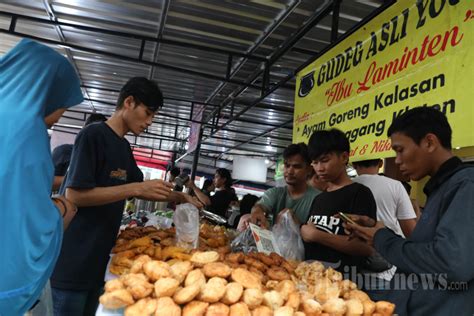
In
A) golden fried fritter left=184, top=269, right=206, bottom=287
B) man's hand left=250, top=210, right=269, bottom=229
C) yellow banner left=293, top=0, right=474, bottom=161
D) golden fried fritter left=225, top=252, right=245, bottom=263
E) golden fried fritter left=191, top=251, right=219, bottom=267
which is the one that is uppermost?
Answer: yellow banner left=293, top=0, right=474, bottom=161

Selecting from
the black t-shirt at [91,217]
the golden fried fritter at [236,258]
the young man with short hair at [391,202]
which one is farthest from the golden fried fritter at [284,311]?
the young man with short hair at [391,202]

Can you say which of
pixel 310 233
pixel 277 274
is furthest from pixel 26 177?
pixel 310 233

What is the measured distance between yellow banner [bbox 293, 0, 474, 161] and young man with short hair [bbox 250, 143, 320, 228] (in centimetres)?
40

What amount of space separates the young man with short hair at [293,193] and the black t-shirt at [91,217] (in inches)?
42.8

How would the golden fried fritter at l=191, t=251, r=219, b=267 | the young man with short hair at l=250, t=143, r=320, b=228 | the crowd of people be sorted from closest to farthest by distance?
the crowd of people, the golden fried fritter at l=191, t=251, r=219, b=267, the young man with short hair at l=250, t=143, r=320, b=228

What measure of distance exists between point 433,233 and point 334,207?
71 centimetres

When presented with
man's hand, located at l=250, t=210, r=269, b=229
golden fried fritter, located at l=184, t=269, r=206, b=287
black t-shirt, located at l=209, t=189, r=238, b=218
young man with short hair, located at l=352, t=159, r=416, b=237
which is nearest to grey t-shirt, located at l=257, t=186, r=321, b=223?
man's hand, located at l=250, t=210, r=269, b=229

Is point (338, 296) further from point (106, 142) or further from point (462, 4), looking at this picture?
point (462, 4)

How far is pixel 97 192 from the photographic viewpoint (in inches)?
68.2

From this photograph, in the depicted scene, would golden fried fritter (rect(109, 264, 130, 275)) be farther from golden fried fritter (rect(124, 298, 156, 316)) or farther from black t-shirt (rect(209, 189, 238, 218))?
black t-shirt (rect(209, 189, 238, 218))

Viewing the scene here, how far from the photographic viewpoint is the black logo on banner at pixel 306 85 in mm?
3260

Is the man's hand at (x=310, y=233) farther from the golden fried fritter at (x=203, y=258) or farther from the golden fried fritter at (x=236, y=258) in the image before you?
the golden fried fritter at (x=203, y=258)

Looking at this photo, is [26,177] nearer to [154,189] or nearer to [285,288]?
[154,189]

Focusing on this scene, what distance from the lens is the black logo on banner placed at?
3260 millimetres
